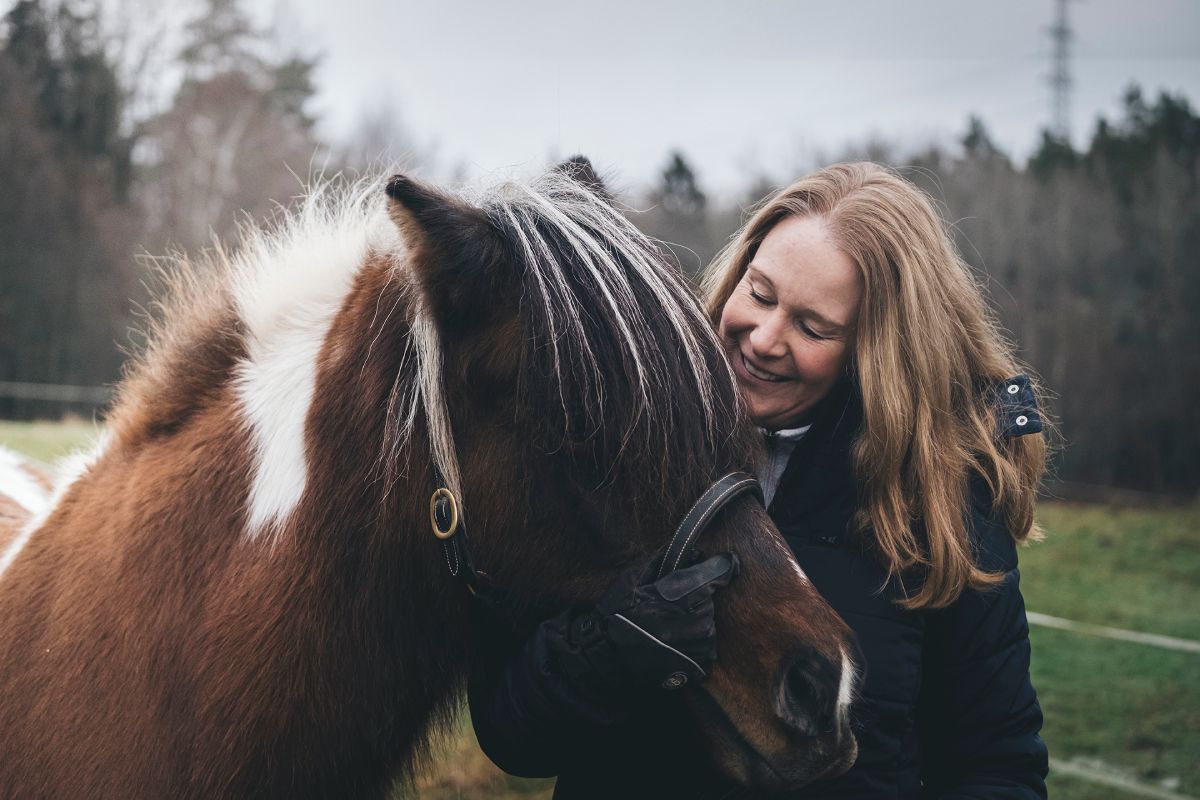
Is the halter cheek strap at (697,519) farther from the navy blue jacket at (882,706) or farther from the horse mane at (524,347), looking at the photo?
the navy blue jacket at (882,706)

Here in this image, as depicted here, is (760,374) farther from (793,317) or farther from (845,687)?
(845,687)

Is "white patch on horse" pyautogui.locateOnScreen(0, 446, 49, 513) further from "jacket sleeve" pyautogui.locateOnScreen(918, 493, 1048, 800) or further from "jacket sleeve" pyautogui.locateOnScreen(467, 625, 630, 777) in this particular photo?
"jacket sleeve" pyautogui.locateOnScreen(918, 493, 1048, 800)

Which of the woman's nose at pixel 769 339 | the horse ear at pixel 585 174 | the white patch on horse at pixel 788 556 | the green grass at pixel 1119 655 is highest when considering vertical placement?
the horse ear at pixel 585 174

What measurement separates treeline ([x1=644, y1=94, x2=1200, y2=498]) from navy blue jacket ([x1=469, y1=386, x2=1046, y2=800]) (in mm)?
17586

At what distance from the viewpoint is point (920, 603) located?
1963mm

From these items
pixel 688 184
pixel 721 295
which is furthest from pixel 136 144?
pixel 721 295

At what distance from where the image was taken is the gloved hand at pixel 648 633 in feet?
5.08

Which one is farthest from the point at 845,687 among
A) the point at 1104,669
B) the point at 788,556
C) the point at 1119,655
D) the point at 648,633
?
the point at 1119,655

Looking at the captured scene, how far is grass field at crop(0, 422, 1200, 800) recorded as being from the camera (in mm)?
5461

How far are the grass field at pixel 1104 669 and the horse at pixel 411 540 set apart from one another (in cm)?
50

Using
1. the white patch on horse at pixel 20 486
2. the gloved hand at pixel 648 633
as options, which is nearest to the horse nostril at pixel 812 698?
the gloved hand at pixel 648 633

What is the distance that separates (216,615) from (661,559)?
0.85 m

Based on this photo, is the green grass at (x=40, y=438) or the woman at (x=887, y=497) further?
the green grass at (x=40, y=438)

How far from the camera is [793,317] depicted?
2162mm
